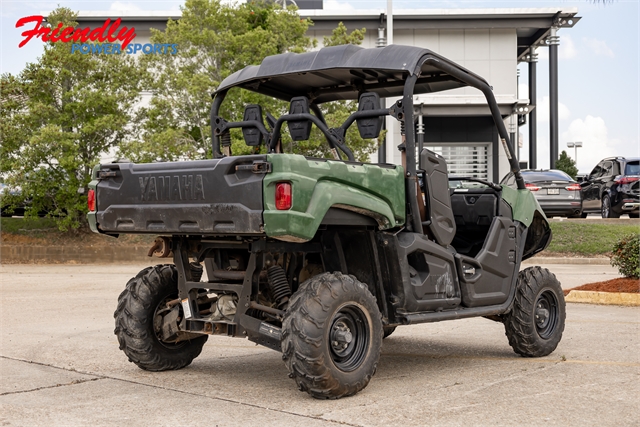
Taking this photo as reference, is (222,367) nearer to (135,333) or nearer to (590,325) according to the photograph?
(135,333)

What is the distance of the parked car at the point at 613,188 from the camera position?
967 inches

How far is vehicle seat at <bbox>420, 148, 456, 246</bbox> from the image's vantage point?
6.74 meters

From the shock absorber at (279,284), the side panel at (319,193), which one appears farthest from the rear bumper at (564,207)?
the shock absorber at (279,284)

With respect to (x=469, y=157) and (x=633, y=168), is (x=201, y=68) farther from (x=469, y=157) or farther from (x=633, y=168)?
(x=469, y=157)

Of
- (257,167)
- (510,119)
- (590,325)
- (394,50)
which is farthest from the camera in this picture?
(510,119)

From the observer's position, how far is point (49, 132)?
69.8 ft

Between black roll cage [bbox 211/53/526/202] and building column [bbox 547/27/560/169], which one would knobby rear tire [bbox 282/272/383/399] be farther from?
building column [bbox 547/27/560/169]

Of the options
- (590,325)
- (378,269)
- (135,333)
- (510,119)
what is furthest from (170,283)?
(510,119)

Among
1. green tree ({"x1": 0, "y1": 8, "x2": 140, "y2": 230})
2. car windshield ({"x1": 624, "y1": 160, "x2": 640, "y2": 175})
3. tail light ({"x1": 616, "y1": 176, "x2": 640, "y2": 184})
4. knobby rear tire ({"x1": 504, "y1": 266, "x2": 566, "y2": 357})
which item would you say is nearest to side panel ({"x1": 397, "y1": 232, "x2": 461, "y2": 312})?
knobby rear tire ({"x1": 504, "y1": 266, "x2": 566, "y2": 357})

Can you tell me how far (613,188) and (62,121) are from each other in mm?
16038

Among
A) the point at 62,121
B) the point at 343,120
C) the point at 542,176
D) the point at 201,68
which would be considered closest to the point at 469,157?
the point at 542,176

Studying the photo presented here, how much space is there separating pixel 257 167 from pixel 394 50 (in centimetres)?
192

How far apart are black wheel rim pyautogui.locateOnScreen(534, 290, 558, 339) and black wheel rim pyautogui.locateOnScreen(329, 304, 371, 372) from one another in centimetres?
250

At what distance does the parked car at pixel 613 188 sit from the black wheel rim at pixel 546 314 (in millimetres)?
17614
